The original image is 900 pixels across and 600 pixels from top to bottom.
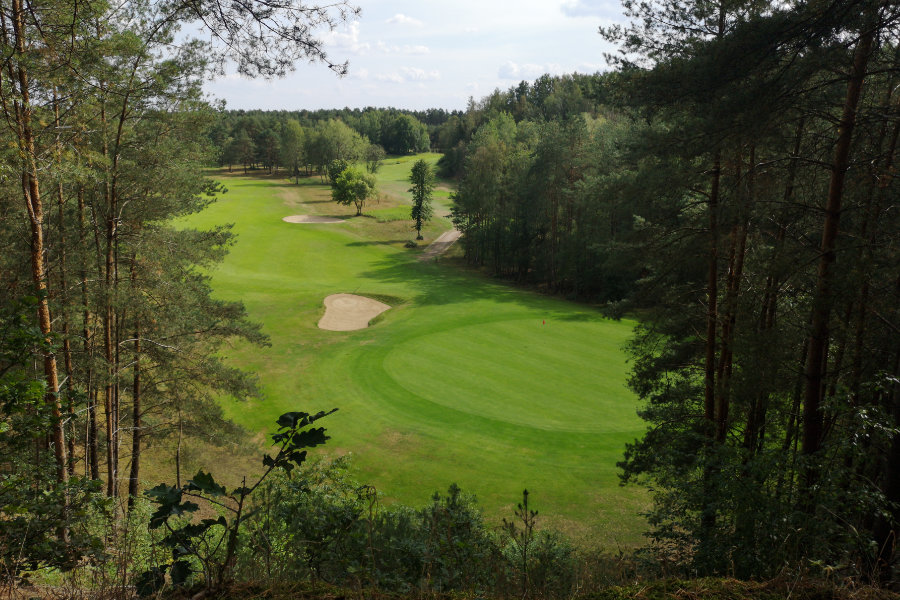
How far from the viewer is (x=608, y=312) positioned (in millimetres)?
13797

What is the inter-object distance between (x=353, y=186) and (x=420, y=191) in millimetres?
11380

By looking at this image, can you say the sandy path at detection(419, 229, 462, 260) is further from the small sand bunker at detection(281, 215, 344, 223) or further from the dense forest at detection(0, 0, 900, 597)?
the dense forest at detection(0, 0, 900, 597)

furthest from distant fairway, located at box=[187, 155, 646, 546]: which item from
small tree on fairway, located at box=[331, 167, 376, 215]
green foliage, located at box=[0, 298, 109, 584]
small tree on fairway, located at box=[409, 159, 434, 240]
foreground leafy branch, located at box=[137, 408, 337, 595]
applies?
small tree on fairway, located at box=[331, 167, 376, 215]

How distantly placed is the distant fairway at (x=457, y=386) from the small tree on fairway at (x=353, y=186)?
2233cm

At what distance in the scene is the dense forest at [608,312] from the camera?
4227 mm

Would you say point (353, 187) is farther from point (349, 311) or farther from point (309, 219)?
point (349, 311)

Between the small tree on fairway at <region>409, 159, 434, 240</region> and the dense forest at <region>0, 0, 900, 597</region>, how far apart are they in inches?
1680

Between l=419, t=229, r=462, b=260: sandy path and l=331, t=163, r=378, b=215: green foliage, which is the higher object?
l=331, t=163, r=378, b=215: green foliage

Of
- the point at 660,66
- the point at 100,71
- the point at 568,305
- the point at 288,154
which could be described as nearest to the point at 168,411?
the point at 100,71

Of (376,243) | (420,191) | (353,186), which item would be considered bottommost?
(376,243)

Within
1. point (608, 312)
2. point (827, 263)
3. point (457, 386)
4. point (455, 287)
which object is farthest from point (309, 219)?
point (827, 263)

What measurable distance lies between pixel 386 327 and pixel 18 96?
2474 centimetres

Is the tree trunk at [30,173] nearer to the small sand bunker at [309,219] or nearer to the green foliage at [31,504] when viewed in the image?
the green foliage at [31,504]

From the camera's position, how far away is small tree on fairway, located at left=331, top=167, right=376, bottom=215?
2581 inches
